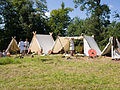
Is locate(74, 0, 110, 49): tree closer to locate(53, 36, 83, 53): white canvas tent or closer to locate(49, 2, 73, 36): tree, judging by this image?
locate(53, 36, 83, 53): white canvas tent

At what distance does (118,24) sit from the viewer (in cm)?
1614

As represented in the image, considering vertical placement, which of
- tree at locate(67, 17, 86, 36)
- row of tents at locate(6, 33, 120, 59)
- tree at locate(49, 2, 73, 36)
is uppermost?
tree at locate(49, 2, 73, 36)

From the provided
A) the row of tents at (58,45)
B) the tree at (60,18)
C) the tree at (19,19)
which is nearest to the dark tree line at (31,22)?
the tree at (19,19)

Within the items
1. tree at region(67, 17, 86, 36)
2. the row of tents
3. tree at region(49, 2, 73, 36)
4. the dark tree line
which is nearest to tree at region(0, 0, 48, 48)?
the dark tree line

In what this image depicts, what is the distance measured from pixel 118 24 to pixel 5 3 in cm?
1418

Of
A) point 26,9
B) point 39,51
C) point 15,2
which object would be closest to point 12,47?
point 39,51

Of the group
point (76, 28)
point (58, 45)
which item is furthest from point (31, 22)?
point (58, 45)

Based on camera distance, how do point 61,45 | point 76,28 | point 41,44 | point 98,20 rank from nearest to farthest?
point 61,45 < point 41,44 < point 98,20 < point 76,28

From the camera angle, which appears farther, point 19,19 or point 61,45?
point 19,19

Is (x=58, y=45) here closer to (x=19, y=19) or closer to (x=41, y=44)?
(x=41, y=44)

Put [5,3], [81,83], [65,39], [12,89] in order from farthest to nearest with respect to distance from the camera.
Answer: [5,3]
[65,39]
[81,83]
[12,89]

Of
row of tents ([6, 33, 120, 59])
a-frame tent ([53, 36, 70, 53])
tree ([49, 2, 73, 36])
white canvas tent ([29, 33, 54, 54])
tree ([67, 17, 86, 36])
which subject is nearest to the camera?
row of tents ([6, 33, 120, 59])

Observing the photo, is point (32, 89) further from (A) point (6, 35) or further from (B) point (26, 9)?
(B) point (26, 9)

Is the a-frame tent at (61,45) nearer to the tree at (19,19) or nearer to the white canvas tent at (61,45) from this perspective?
the white canvas tent at (61,45)
